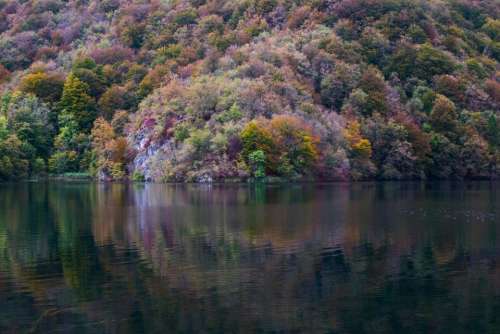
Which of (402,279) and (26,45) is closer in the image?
(402,279)

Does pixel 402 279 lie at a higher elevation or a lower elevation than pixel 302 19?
lower

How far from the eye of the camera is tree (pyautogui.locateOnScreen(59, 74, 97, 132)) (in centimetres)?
13950

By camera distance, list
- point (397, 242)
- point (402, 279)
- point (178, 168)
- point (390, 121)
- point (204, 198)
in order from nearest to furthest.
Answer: point (402, 279) < point (397, 242) < point (204, 198) < point (178, 168) < point (390, 121)

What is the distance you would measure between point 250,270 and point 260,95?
8950cm

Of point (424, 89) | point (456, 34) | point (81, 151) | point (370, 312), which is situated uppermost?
point (456, 34)

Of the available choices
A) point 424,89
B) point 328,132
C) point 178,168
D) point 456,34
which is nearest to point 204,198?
point 178,168

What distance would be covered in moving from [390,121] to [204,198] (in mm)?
63014

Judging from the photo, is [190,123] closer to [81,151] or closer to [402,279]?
[81,151]

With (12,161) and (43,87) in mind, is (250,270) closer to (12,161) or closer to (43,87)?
(12,161)

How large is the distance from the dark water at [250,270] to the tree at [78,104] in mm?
83670

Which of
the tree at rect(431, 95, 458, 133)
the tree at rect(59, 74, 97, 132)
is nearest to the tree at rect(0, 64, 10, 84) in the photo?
the tree at rect(59, 74, 97, 132)

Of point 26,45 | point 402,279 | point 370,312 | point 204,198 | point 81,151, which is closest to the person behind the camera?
point 370,312

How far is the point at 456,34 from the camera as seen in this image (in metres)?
162

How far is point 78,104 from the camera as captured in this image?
140 metres
